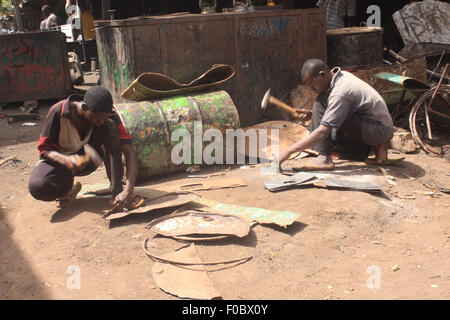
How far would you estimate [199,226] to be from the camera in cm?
353

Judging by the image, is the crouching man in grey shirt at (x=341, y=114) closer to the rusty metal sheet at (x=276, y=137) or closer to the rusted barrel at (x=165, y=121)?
the rusty metal sheet at (x=276, y=137)

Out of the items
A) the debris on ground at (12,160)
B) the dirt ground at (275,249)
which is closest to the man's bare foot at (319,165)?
the dirt ground at (275,249)

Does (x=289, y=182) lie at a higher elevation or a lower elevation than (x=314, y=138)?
lower

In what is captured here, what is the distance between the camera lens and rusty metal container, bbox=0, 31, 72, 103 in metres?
9.10

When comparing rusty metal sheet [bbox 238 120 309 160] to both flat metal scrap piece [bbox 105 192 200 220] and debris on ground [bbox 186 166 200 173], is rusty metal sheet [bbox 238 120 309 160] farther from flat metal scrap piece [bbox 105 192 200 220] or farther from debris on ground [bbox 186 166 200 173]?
flat metal scrap piece [bbox 105 192 200 220]

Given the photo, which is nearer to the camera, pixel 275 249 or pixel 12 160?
pixel 275 249

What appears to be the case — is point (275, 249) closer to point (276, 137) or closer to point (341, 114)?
point (341, 114)

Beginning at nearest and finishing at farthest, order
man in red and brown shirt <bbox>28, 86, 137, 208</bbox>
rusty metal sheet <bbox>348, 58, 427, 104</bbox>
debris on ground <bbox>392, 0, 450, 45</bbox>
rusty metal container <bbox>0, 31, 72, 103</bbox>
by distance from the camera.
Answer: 1. man in red and brown shirt <bbox>28, 86, 137, 208</bbox>
2. rusty metal sheet <bbox>348, 58, 427, 104</bbox>
3. debris on ground <bbox>392, 0, 450, 45</bbox>
4. rusty metal container <bbox>0, 31, 72, 103</bbox>

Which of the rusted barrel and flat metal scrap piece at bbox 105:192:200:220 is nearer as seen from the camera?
flat metal scrap piece at bbox 105:192:200:220

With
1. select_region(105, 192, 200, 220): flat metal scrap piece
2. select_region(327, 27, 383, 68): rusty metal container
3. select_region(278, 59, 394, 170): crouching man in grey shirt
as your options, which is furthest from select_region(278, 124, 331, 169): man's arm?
select_region(327, 27, 383, 68): rusty metal container

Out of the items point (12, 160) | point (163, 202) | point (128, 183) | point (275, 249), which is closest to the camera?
point (275, 249)

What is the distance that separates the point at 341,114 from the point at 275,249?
175 cm

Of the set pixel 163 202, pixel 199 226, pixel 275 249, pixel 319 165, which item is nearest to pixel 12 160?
pixel 163 202

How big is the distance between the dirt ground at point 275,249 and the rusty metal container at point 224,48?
216 cm
